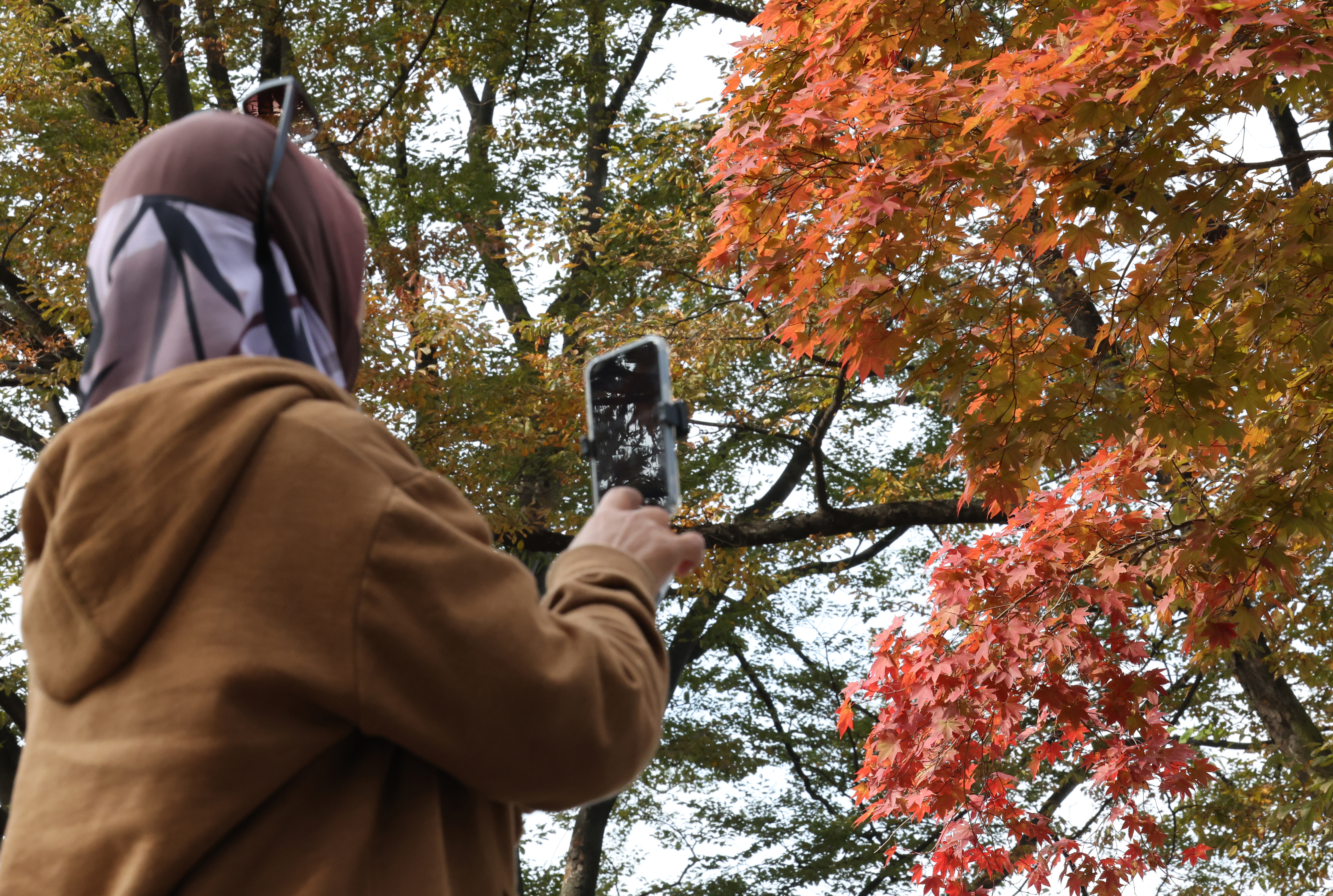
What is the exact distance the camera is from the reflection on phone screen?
1.45 m

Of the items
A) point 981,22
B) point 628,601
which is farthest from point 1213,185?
point 628,601

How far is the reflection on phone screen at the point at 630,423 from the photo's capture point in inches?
57.0

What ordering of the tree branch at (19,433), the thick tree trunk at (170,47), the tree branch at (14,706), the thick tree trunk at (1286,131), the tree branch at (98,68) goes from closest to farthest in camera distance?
the thick tree trunk at (1286,131) < the thick tree trunk at (170,47) < the tree branch at (98,68) < the tree branch at (14,706) < the tree branch at (19,433)

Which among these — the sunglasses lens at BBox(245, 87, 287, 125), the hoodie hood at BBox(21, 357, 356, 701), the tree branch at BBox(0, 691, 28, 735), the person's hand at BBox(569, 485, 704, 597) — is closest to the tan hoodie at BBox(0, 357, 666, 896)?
the hoodie hood at BBox(21, 357, 356, 701)

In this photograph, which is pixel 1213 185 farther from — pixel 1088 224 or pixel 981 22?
pixel 981 22

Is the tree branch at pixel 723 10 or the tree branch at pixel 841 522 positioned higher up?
the tree branch at pixel 723 10

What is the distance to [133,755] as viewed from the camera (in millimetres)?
943

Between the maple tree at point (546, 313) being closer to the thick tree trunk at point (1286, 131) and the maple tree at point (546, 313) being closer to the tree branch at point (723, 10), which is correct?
the tree branch at point (723, 10)

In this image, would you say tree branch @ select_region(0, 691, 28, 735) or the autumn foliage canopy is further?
tree branch @ select_region(0, 691, 28, 735)

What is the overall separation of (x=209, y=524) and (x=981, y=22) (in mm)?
5334

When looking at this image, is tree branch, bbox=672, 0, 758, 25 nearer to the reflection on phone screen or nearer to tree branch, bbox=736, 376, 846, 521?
tree branch, bbox=736, 376, 846, 521

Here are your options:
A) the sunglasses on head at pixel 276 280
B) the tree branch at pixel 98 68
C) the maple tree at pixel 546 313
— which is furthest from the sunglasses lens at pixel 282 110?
the tree branch at pixel 98 68

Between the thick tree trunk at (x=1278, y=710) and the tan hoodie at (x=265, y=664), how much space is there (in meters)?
7.20

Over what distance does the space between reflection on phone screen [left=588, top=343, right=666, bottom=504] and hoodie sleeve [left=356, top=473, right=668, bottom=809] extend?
1.24 feet
